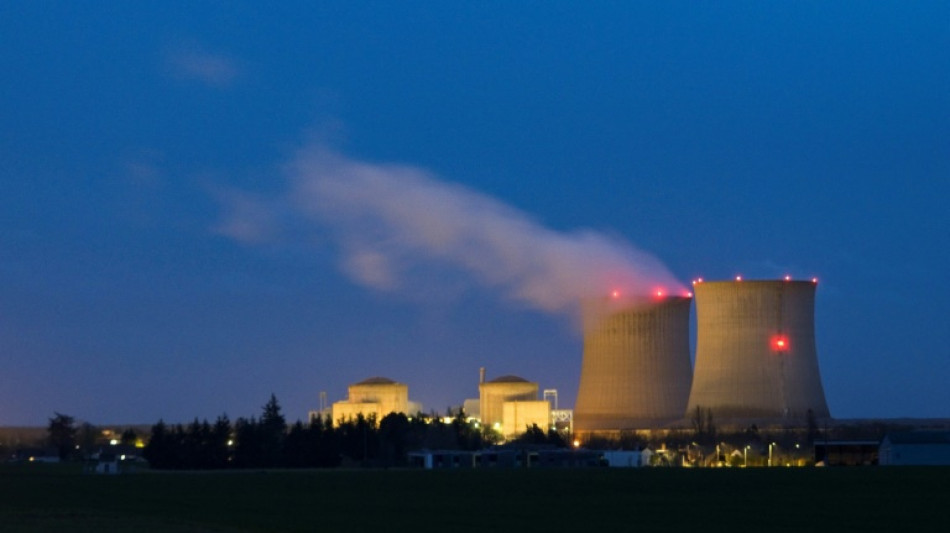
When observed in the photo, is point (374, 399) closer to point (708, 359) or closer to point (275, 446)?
point (275, 446)

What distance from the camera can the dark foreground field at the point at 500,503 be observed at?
27469 mm

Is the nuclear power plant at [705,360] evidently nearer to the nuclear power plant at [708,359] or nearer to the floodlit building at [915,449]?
the nuclear power plant at [708,359]

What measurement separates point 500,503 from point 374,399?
206 ft

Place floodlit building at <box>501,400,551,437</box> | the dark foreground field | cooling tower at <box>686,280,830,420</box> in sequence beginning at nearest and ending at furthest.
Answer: the dark foreground field < cooling tower at <box>686,280,830,420</box> < floodlit building at <box>501,400,551,437</box>

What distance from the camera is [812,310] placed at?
63.7 m

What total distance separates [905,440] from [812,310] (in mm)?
9883

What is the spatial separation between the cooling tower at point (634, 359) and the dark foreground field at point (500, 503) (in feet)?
53.2

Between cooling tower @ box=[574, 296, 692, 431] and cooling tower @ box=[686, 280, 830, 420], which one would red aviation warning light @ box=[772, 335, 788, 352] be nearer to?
cooling tower @ box=[686, 280, 830, 420]

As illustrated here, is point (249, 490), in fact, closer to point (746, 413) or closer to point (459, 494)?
point (459, 494)

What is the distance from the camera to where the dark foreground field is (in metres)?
27.5

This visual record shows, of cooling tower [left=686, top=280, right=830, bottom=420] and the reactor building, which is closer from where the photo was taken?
cooling tower [left=686, top=280, right=830, bottom=420]

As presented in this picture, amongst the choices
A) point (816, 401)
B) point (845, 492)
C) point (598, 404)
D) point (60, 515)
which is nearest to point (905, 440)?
point (816, 401)

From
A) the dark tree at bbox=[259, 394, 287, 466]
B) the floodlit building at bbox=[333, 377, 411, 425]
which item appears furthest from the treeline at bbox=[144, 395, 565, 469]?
the floodlit building at bbox=[333, 377, 411, 425]

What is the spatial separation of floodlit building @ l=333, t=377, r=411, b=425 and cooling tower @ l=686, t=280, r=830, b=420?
34321 millimetres
